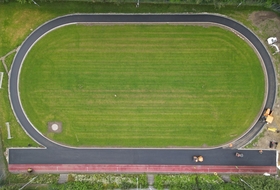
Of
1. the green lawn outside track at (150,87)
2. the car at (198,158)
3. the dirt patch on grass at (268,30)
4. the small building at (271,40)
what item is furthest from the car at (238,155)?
the small building at (271,40)

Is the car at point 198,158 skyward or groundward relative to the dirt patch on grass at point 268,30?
groundward

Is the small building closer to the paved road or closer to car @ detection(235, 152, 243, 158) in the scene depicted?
the paved road

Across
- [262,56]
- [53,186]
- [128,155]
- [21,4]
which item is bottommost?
[53,186]

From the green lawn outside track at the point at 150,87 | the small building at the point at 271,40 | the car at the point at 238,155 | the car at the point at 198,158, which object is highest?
the small building at the point at 271,40

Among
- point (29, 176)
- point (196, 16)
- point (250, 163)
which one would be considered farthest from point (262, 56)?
point (29, 176)

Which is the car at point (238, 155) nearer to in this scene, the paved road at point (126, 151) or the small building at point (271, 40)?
the paved road at point (126, 151)

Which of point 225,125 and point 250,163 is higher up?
point 225,125

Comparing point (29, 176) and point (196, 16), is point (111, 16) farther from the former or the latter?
point (29, 176)
